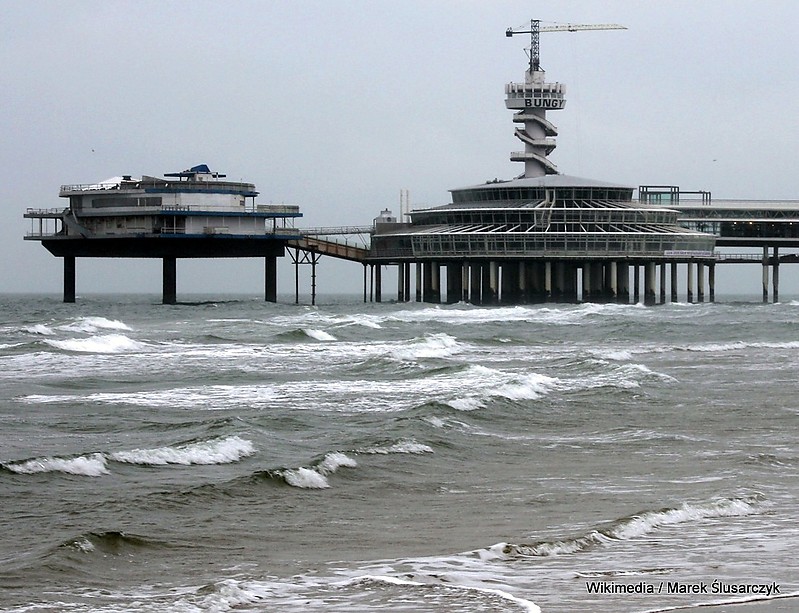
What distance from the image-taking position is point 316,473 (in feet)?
65.1

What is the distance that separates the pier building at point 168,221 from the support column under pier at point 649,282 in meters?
24.3

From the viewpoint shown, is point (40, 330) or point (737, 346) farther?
point (40, 330)

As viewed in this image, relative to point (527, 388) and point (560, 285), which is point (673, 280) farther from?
point (527, 388)

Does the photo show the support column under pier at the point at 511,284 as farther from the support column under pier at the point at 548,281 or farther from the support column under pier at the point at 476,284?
the support column under pier at the point at 548,281

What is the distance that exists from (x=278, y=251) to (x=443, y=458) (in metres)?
74.7

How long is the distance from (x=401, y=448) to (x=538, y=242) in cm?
7703

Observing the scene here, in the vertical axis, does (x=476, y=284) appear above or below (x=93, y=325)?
below

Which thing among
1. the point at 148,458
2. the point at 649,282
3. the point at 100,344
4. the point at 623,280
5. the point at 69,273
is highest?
the point at 148,458

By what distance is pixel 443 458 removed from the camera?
73.3ft

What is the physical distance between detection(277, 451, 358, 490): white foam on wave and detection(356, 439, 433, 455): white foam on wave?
4.03 feet

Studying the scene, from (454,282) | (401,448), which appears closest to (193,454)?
(401,448)

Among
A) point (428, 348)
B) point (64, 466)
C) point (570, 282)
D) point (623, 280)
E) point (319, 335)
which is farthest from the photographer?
point (570, 282)

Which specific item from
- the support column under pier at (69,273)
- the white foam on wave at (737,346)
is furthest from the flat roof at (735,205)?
the white foam on wave at (737,346)

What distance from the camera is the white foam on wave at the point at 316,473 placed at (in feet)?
63.3
